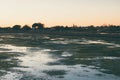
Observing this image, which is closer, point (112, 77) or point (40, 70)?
point (112, 77)

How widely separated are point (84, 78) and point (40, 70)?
6055 millimetres

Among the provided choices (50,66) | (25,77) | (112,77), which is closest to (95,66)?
(50,66)

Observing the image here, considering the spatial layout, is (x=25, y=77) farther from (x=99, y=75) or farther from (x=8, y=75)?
(x=99, y=75)

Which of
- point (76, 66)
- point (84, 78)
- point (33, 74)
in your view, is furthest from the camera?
point (76, 66)

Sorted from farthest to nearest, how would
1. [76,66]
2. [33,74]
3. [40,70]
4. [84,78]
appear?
[76,66] < [40,70] < [33,74] < [84,78]

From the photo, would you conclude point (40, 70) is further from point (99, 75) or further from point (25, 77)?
point (99, 75)

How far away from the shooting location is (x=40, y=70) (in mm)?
30406

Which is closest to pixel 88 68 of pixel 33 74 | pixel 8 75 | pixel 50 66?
pixel 50 66

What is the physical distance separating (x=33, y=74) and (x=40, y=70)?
260 cm

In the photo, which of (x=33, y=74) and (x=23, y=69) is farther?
(x=23, y=69)

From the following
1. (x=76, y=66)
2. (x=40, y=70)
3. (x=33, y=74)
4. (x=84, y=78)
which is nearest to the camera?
(x=84, y=78)

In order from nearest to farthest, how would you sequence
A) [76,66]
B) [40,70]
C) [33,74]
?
[33,74] → [40,70] → [76,66]

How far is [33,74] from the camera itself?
1097 inches

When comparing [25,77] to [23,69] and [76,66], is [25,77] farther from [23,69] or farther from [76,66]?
[76,66]
